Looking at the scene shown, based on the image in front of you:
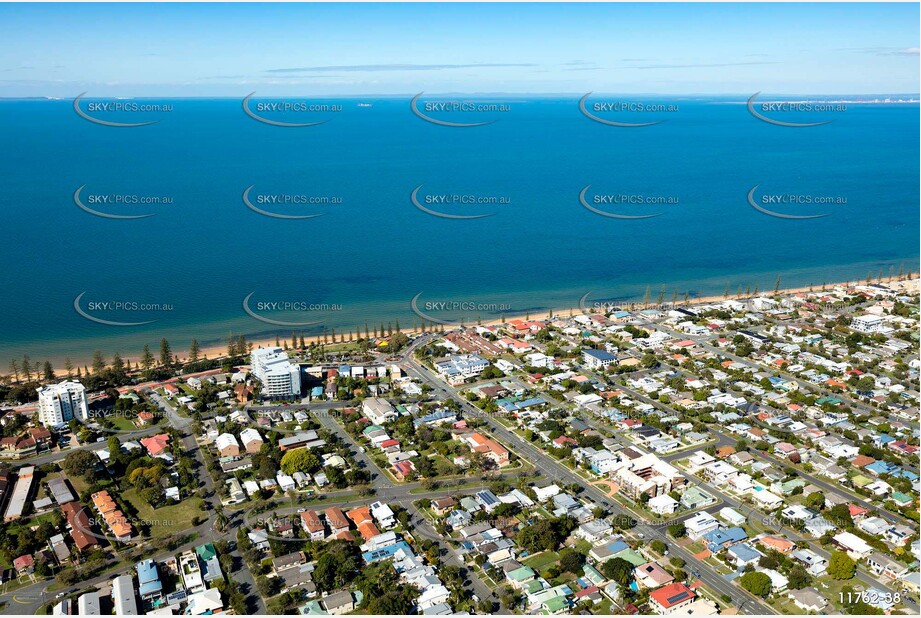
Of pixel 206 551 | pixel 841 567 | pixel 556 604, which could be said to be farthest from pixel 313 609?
pixel 841 567

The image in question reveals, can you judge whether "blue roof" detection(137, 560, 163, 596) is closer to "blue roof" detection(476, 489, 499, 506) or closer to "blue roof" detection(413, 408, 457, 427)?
"blue roof" detection(476, 489, 499, 506)

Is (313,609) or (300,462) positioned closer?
(313,609)

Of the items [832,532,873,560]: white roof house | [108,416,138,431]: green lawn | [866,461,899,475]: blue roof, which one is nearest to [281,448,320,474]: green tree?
[108,416,138,431]: green lawn

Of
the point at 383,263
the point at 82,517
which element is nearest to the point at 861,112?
the point at 383,263

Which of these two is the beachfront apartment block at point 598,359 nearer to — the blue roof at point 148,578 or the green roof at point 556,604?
the green roof at point 556,604

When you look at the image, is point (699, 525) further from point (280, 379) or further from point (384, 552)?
point (280, 379)

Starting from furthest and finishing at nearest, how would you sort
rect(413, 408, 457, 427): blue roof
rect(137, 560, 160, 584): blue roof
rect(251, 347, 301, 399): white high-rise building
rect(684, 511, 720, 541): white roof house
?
rect(251, 347, 301, 399): white high-rise building, rect(413, 408, 457, 427): blue roof, rect(684, 511, 720, 541): white roof house, rect(137, 560, 160, 584): blue roof

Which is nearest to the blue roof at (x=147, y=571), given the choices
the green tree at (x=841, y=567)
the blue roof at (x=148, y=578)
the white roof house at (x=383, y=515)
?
the blue roof at (x=148, y=578)
